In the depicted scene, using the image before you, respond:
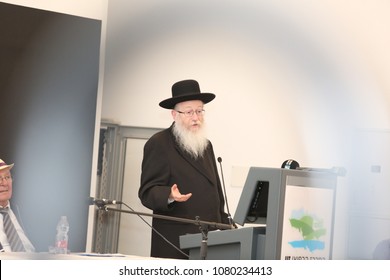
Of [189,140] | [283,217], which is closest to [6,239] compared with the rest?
[189,140]

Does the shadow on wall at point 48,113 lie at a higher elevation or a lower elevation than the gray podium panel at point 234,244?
higher

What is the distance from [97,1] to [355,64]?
125 cm

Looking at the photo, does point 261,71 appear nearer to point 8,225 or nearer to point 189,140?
point 189,140

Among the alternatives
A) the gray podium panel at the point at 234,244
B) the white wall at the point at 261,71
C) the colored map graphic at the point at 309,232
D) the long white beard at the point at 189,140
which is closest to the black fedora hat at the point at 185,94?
the long white beard at the point at 189,140

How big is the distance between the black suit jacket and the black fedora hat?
0.40ft

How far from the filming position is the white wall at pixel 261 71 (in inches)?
141

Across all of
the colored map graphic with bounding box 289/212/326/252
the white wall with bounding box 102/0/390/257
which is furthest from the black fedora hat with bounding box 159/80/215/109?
the colored map graphic with bounding box 289/212/326/252

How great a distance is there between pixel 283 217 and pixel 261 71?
1.88 meters

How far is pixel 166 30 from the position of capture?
154 inches

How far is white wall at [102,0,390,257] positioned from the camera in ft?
11.8

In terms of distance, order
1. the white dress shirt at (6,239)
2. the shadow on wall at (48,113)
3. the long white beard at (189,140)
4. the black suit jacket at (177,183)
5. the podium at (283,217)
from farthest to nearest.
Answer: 1. the shadow on wall at (48,113)
2. the long white beard at (189,140)
3. the black suit jacket at (177,183)
4. the white dress shirt at (6,239)
5. the podium at (283,217)

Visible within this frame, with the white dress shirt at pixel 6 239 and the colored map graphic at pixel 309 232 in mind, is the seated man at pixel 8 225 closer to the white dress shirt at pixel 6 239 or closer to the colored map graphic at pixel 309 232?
the white dress shirt at pixel 6 239

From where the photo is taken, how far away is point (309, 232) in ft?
6.98

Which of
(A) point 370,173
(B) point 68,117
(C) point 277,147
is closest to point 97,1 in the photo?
(B) point 68,117
